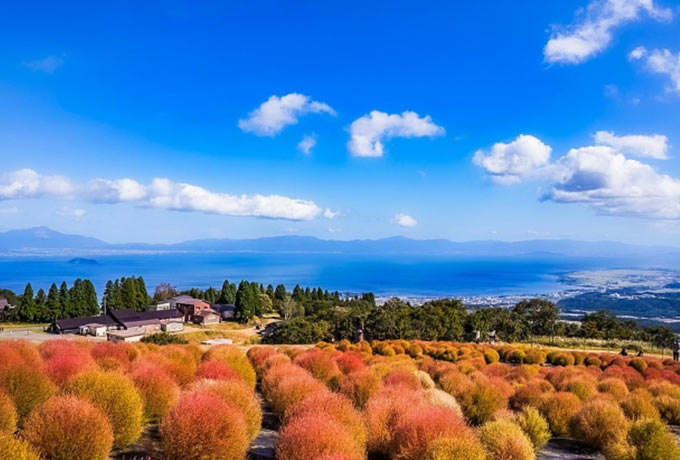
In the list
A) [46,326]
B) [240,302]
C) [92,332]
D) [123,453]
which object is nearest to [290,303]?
[240,302]

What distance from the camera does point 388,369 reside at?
14.3m

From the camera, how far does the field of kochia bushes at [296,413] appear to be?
5.76 meters

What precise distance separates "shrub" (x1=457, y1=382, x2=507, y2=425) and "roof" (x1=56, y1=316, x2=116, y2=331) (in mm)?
53538

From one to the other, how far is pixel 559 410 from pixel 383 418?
515 centimetres

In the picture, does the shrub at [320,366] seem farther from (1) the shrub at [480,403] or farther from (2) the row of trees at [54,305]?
(2) the row of trees at [54,305]

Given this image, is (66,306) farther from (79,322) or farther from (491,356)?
(491,356)

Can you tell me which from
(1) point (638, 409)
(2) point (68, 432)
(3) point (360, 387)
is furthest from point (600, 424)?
(2) point (68, 432)

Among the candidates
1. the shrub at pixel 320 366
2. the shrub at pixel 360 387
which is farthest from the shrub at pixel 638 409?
the shrub at pixel 320 366

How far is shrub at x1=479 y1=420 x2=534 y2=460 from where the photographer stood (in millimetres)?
6738

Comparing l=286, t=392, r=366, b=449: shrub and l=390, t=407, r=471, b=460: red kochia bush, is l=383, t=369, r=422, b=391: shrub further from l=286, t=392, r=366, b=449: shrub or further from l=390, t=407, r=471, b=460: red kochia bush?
l=390, t=407, r=471, b=460: red kochia bush

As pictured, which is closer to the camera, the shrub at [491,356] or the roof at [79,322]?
the shrub at [491,356]

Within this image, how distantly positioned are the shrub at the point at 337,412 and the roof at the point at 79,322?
2124 inches

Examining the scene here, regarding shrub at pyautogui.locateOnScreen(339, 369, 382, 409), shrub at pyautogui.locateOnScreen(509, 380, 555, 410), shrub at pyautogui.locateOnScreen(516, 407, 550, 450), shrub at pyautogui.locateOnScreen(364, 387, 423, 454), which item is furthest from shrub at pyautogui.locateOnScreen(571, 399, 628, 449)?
shrub at pyautogui.locateOnScreen(339, 369, 382, 409)

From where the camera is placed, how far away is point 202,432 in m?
5.91
